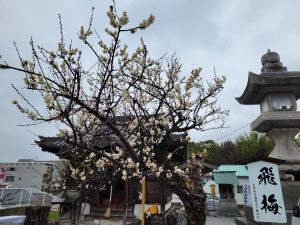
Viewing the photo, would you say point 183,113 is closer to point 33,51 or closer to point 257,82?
point 33,51

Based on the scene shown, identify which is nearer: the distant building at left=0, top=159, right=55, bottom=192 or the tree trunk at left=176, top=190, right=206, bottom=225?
the tree trunk at left=176, top=190, right=206, bottom=225

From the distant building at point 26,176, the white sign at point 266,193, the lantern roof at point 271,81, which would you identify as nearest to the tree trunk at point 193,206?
the white sign at point 266,193

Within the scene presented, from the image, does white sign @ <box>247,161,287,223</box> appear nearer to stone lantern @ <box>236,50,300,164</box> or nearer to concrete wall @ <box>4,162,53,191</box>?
stone lantern @ <box>236,50,300,164</box>

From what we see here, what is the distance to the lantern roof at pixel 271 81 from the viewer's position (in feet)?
33.0

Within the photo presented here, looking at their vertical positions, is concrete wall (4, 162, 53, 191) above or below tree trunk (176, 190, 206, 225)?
above

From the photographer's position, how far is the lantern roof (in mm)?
10062

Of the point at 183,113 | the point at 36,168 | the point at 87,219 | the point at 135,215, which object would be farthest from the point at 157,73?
the point at 36,168

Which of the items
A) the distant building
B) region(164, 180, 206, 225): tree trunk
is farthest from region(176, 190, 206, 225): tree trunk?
the distant building

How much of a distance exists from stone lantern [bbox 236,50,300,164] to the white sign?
8.79 ft

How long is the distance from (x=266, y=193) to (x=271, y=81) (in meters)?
5.05

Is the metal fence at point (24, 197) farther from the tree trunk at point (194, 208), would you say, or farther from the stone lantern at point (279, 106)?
the stone lantern at point (279, 106)

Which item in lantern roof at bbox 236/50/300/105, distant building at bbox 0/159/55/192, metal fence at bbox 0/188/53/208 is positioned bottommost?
metal fence at bbox 0/188/53/208

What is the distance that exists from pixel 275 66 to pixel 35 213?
13.9m

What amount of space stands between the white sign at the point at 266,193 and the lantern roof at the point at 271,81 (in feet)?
13.8
